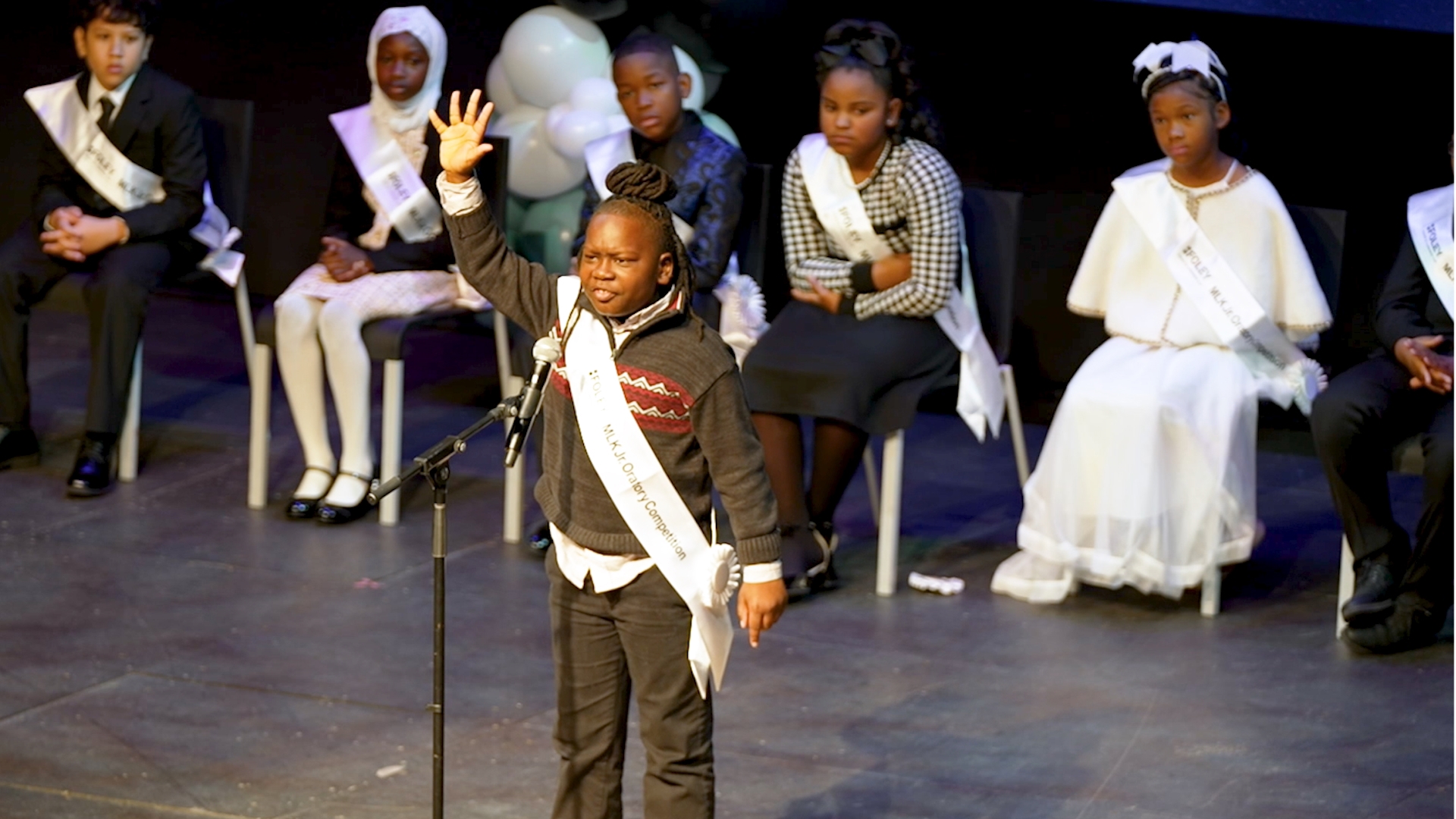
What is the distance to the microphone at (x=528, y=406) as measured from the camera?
2584 mm

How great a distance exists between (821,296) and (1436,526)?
1.48 m

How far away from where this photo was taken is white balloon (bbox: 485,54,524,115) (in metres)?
6.36

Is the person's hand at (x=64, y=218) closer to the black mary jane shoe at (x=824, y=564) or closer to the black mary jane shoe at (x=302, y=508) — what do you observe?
the black mary jane shoe at (x=302, y=508)

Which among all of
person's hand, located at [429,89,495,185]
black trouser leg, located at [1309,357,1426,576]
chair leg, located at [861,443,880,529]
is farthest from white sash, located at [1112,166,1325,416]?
person's hand, located at [429,89,495,185]

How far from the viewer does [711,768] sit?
9.61 ft

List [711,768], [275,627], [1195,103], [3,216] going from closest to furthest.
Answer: [711,768]
[275,627]
[1195,103]
[3,216]

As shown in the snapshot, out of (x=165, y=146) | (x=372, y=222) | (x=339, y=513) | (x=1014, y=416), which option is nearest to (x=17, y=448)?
(x=165, y=146)

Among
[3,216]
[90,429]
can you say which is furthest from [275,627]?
[3,216]

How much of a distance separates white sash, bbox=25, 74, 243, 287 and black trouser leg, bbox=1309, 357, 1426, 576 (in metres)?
2.86

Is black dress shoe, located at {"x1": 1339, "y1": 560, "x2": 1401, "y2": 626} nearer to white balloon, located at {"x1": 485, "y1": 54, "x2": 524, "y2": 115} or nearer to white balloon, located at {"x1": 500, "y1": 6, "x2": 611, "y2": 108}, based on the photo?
white balloon, located at {"x1": 500, "y1": 6, "x2": 611, "y2": 108}

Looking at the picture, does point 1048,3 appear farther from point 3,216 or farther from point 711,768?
point 711,768

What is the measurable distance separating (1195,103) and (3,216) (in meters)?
4.22

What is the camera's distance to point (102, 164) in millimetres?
5496

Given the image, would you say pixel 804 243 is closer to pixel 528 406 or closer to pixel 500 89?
pixel 500 89
